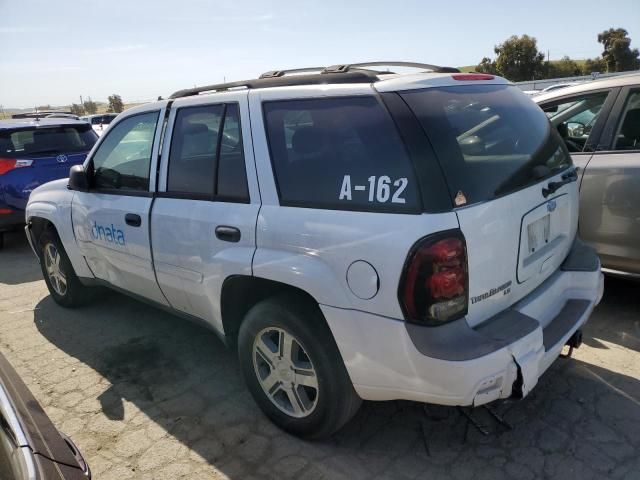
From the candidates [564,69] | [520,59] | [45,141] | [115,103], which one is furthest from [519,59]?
[45,141]

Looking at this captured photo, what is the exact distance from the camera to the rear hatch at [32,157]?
22.0ft

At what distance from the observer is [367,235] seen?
84.6 inches

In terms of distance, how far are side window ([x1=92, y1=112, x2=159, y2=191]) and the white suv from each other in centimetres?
12

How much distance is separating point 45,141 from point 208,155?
5.27 m

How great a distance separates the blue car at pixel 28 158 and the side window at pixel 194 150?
454cm

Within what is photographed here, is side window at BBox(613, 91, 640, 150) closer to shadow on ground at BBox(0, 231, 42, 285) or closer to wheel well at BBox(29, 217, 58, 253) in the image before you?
wheel well at BBox(29, 217, 58, 253)

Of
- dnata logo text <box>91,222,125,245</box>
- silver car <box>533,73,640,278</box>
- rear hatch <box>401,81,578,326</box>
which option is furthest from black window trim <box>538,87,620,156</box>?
dnata logo text <box>91,222,125,245</box>

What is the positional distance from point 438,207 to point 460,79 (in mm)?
877

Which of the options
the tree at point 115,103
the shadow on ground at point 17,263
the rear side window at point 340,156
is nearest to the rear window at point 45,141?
the shadow on ground at point 17,263

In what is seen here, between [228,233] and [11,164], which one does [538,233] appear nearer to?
[228,233]

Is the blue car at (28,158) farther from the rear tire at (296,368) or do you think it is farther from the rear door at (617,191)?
the rear door at (617,191)

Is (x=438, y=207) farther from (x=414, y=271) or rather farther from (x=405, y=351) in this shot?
(x=405, y=351)

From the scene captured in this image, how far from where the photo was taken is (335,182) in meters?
2.35

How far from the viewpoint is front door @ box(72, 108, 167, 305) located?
3.39 m
